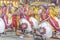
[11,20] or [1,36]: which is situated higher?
[11,20]

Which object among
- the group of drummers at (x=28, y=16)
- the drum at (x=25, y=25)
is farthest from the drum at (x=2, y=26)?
the drum at (x=25, y=25)

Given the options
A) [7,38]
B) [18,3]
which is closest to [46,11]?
[18,3]

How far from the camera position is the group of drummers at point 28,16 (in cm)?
78

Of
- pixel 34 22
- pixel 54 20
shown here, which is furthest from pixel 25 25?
pixel 54 20

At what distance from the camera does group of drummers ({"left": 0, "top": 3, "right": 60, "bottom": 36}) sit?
78 centimetres

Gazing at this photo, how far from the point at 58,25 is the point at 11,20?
0.97 ft

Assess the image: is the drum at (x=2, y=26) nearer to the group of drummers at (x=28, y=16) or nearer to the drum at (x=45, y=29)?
the group of drummers at (x=28, y=16)

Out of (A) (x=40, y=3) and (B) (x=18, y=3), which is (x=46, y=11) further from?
(B) (x=18, y=3)

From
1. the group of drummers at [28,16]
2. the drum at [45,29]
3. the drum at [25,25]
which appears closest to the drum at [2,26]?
the group of drummers at [28,16]

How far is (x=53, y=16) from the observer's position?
0.80m

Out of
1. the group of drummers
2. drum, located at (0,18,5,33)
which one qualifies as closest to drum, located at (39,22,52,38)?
the group of drummers

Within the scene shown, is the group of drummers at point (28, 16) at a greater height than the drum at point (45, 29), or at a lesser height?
greater

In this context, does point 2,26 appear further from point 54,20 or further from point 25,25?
point 54,20

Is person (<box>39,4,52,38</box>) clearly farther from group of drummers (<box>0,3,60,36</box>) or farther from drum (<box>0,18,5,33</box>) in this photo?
drum (<box>0,18,5,33</box>)
